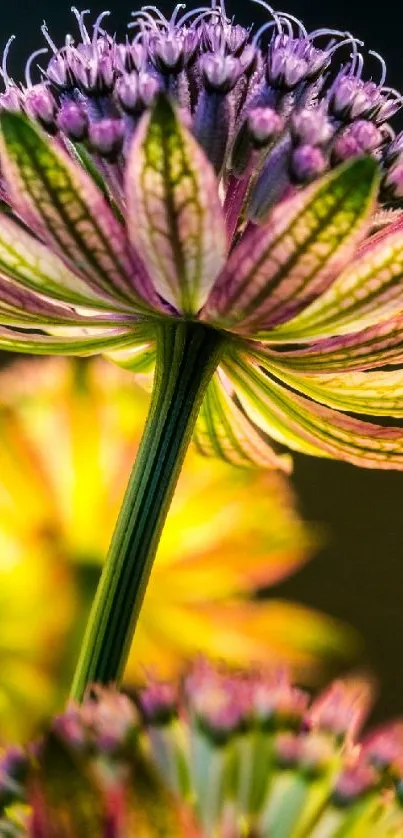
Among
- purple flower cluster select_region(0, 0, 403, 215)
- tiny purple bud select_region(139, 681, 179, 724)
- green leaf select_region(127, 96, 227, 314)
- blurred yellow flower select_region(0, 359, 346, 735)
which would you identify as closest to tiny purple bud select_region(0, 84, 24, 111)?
purple flower cluster select_region(0, 0, 403, 215)

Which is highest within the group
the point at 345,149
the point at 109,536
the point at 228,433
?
the point at 345,149

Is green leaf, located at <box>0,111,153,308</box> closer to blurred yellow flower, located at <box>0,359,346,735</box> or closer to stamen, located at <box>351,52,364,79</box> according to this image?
stamen, located at <box>351,52,364,79</box>

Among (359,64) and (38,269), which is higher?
(359,64)

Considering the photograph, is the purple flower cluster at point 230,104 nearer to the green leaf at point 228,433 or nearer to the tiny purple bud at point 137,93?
the tiny purple bud at point 137,93

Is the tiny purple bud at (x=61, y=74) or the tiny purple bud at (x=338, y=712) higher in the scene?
the tiny purple bud at (x=61, y=74)

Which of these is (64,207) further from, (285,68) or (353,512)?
(353,512)

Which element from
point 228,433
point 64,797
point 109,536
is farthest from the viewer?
point 109,536

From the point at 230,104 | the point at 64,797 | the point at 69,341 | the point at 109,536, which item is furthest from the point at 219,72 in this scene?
the point at 109,536

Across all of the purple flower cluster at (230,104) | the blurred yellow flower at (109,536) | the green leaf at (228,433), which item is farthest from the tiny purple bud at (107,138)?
the blurred yellow flower at (109,536)
